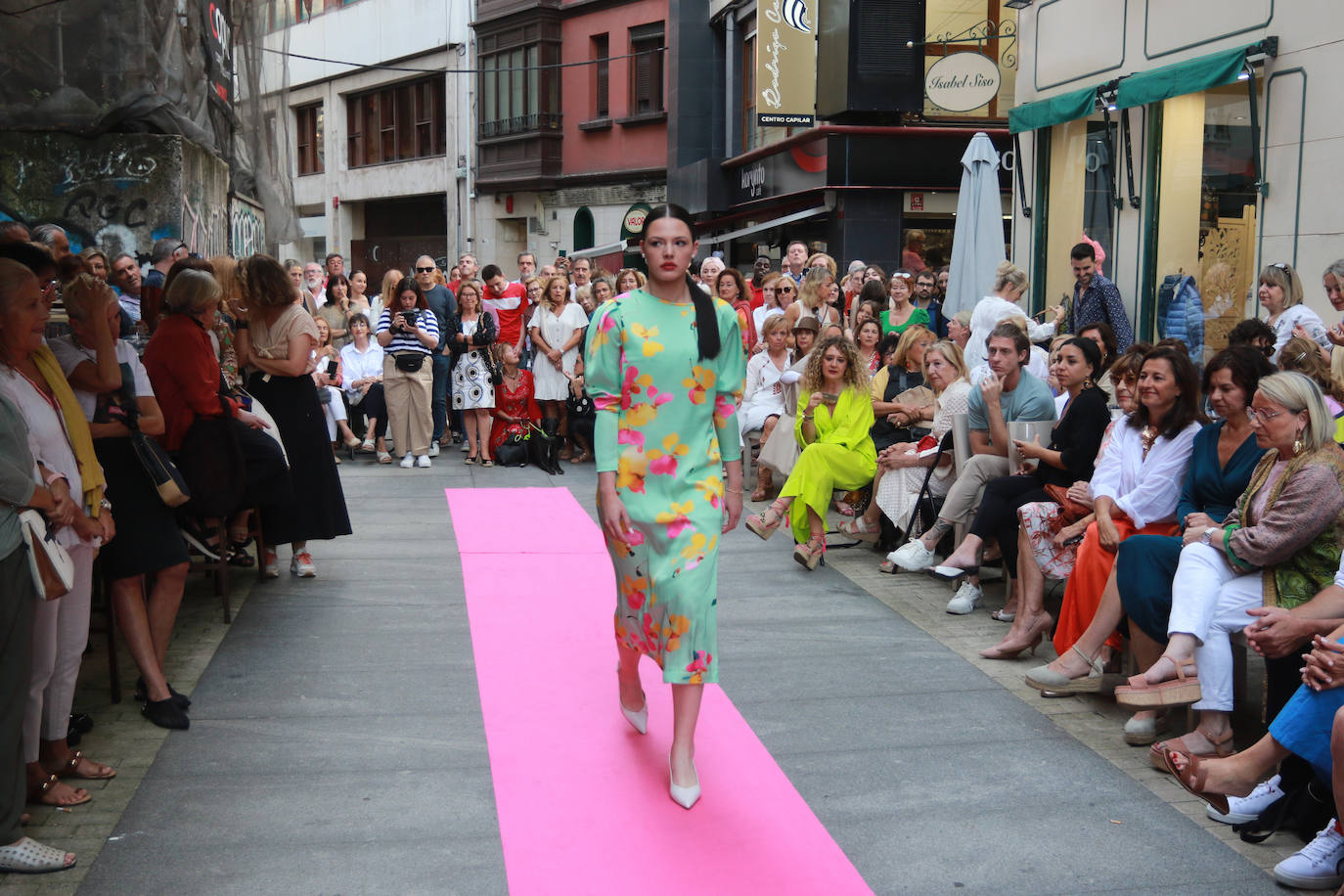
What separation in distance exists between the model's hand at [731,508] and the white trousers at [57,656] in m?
2.25

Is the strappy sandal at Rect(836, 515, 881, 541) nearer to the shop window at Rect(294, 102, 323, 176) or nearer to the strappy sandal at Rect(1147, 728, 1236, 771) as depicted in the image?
the strappy sandal at Rect(1147, 728, 1236, 771)

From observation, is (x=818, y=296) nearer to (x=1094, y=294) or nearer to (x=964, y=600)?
(x=1094, y=294)

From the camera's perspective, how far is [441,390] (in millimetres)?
13562

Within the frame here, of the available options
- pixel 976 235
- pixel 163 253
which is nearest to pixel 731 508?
pixel 163 253

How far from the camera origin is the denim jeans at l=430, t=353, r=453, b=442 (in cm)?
1338

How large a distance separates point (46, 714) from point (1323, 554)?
4.49 meters

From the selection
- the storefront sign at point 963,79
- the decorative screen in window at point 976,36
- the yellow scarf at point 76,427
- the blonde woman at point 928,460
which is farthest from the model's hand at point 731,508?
the decorative screen in window at point 976,36

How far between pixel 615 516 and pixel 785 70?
17414mm

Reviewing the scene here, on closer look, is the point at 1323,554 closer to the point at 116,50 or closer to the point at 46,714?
the point at 46,714

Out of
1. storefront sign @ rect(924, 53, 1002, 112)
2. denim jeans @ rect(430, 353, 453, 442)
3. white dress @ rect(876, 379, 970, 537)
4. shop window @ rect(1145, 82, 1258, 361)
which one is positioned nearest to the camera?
white dress @ rect(876, 379, 970, 537)

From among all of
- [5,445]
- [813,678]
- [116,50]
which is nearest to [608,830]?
[813,678]

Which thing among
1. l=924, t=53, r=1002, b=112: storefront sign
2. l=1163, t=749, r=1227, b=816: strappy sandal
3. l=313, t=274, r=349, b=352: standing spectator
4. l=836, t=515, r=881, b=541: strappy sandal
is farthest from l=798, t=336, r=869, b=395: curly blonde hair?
l=924, t=53, r=1002, b=112: storefront sign

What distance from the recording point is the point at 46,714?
452 centimetres

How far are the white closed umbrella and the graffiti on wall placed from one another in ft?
20.0
